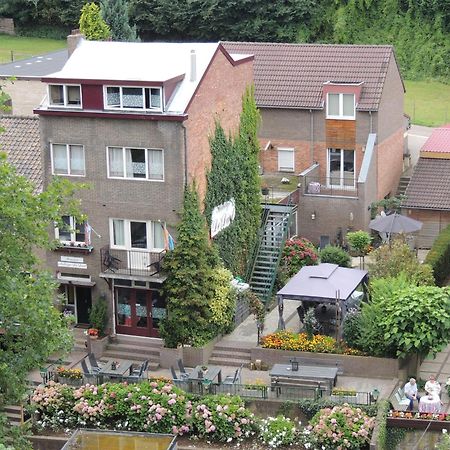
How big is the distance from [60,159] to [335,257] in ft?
41.7

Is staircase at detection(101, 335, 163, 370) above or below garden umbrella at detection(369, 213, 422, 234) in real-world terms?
below

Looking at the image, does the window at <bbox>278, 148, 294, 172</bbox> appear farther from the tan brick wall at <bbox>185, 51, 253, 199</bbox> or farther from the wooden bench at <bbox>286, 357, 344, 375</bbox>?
the wooden bench at <bbox>286, 357, 344, 375</bbox>

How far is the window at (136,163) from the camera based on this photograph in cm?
4166

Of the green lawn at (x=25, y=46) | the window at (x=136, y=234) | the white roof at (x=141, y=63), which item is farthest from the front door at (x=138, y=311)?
the green lawn at (x=25, y=46)

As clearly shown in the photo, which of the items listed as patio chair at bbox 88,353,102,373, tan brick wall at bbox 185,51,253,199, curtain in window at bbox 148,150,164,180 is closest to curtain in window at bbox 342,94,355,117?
tan brick wall at bbox 185,51,253,199

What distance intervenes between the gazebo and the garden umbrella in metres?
5.51

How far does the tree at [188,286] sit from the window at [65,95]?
212 inches

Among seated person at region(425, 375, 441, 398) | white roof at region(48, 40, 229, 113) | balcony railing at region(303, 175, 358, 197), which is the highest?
white roof at region(48, 40, 229, 113)

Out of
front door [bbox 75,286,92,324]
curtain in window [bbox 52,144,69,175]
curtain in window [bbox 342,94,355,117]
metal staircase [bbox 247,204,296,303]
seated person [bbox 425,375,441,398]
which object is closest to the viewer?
seated person [bbox 425,375,441,398]

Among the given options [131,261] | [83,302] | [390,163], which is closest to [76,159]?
[131,261]

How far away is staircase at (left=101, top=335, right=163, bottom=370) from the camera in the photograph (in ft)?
137

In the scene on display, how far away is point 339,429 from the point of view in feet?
113

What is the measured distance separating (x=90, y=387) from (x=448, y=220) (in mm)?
22640

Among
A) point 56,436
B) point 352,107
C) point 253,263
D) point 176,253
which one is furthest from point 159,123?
point 352,107
